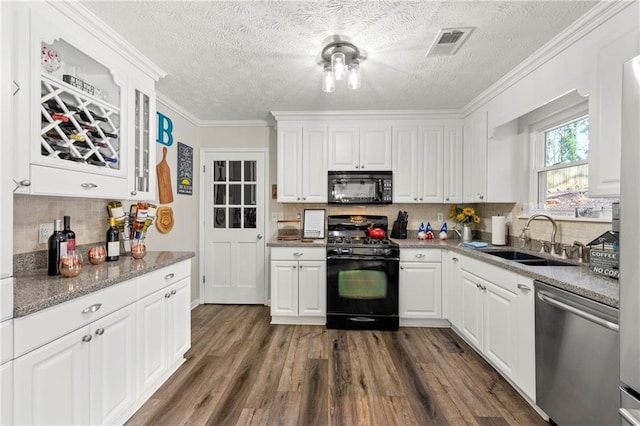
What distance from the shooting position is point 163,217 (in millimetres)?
3006

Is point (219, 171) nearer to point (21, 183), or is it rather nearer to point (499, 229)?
Answer: point (21, 183)

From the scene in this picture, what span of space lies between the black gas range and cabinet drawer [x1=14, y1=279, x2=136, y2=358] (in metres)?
1.91

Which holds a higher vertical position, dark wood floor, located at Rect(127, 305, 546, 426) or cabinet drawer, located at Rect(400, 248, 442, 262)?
cabinet drawer, located at Rect(400, 248, 442, 262)

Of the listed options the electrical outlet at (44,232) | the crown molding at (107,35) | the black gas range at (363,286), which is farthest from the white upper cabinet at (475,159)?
the electrical outlet at (44,232)

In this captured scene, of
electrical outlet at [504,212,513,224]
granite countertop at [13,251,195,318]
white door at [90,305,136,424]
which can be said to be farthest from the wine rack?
electrical outlet at [504,212,513,224]

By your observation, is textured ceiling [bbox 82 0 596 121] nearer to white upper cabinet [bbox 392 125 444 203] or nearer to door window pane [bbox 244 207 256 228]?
white upper cabinet [bbox 392 125 444 203]

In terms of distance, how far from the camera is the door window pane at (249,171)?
3.83 metres

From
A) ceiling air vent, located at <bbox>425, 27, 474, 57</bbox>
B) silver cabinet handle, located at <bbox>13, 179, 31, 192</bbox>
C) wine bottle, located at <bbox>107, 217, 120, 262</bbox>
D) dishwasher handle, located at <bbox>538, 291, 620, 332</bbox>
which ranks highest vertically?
ceiling air vent, located at <bbox>425, 27, 474, 57</bbox>

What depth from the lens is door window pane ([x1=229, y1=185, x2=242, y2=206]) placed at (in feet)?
12.6

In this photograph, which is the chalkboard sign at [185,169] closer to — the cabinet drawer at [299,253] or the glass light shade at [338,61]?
the cabinet drawer at [299,253]

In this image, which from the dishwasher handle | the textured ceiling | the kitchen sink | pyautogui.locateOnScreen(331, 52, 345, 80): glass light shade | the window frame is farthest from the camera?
the window frame

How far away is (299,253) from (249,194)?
125 cm

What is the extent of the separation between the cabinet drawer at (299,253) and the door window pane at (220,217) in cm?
108

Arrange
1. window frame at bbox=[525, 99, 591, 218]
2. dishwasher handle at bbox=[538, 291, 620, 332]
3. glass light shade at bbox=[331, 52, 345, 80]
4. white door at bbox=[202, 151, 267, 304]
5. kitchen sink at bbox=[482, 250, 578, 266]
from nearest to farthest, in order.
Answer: dishwasher handle at bbox=[538, 291, 620, 332] < glass light shade at bbox=[331, 52, 345, 80] < kitchen sink at bbox=[482, 250, 578, 266] < window frame at bbox=[525, 99, 591, 218] < white door at bbox=[202, 151, 267, 304]
